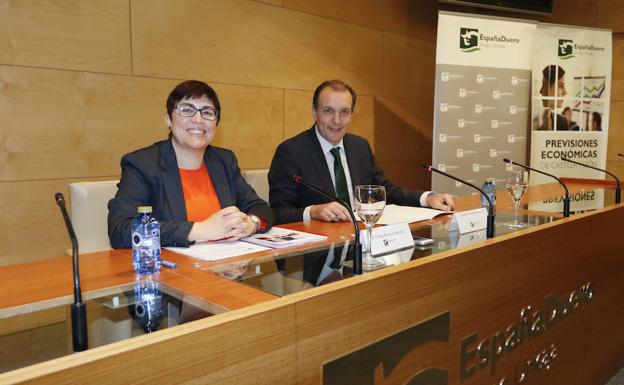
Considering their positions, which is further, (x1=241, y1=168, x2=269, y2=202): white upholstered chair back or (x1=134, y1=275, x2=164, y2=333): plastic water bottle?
(x1=241, y1=168, x2=269, y2=202): white upholstered chair back

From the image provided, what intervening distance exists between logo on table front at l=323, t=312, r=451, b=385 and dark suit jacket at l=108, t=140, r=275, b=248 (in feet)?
2.13

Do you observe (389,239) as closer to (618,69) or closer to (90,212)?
(90,212)

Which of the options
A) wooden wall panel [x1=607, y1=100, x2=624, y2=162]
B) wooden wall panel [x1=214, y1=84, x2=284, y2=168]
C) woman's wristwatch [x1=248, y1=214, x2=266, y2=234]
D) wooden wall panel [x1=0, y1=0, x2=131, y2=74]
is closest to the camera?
woman's wristwatch [x1=248, y1=214, x2=266, y2=234]

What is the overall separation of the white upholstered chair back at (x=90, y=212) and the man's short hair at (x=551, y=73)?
423cm

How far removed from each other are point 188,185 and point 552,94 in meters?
4.21

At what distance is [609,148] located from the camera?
5902 mm

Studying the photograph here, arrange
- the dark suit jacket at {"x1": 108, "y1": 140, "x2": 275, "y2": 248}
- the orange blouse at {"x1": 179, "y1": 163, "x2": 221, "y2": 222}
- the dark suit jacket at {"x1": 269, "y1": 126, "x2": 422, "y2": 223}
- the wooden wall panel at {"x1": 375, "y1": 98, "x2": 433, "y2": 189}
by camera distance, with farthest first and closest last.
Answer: the wooden wall panel at {"x1": 375, "y1": 98, "x2": 433, "y2": 189} → the dark suit jacket at {"x1": 269, "y1": 126, "x2": 422, "y2": 223} → the orange blouse at {"x1": 179, "y1": 163, "x2": 221, "y2": 222} → the dark suit jacket at {"x1": 108, "y1": 140, "x2": 275, "y2": 248}

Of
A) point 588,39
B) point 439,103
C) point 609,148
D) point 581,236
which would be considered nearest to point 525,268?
point 581,236

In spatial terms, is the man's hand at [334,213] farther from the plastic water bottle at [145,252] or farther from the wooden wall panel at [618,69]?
the wooden wall panel at [618,69]

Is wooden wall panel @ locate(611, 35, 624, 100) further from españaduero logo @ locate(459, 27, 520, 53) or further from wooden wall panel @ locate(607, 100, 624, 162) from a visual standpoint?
españaduero logo @ locate(459, 27, 520, 53)

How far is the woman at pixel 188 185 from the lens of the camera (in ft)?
5.28

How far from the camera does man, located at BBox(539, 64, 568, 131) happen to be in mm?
4965

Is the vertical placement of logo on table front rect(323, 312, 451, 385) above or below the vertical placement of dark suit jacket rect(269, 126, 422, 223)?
below

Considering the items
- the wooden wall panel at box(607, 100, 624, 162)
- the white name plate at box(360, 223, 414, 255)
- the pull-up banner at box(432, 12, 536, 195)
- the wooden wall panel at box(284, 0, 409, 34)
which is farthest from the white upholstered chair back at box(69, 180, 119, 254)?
the wooden wall panel at box(607, 100, 624, 162)
